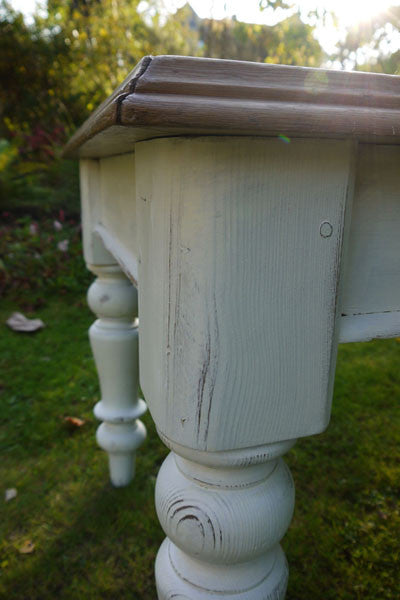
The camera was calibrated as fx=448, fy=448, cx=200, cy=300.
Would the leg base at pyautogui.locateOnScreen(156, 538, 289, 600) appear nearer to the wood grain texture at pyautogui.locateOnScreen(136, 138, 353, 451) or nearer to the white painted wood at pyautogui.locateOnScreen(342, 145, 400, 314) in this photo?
the wood grain texture at pyautogui.locateOnScreen(136, 138, 353, 451)

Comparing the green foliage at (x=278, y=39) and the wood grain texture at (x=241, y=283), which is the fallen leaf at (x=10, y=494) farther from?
the green foliage at (x=278, y=39)

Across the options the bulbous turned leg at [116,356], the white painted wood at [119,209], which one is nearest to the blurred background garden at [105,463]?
the bulbous turned leg at [116,356]

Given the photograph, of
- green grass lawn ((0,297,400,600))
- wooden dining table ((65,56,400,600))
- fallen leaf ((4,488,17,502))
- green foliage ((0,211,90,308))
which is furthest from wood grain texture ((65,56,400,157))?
green foliage ((0,211,90,308))

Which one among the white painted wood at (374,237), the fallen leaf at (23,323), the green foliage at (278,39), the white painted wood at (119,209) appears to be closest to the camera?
the white painted wood at (374,237)

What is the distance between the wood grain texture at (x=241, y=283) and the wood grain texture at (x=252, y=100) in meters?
0.04

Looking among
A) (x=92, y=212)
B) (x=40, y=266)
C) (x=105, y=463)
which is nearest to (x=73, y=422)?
(x=105, y=463)

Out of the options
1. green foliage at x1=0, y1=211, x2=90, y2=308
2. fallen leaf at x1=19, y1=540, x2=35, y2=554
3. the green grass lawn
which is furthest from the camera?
green foliage at x1=0, y1=211, x2=90, y2=308

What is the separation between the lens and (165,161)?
1.47ft

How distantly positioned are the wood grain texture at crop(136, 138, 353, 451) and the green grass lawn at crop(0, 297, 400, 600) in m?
0.95

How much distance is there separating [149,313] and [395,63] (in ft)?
2.21

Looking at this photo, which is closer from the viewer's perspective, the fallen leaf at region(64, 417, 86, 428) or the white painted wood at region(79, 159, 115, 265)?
the white painted wood at region(79, 159, 115, 265)

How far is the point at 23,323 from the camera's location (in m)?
3.02

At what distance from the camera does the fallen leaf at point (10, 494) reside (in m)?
1.55

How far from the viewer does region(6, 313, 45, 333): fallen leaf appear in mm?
2951
